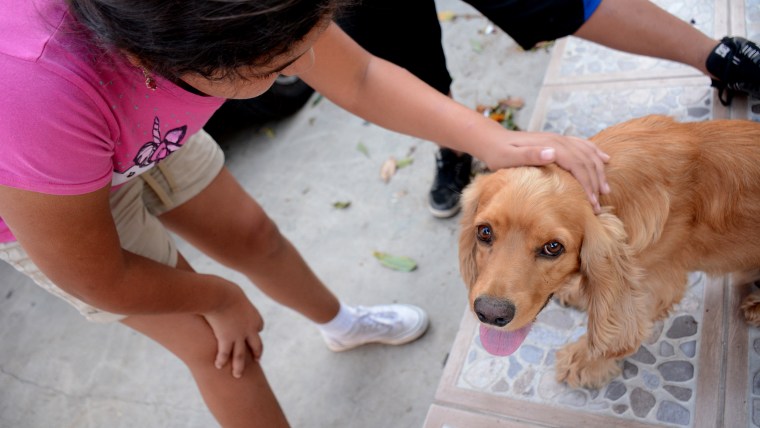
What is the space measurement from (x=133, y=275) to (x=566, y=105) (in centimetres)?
242

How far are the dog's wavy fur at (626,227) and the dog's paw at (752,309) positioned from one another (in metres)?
0.15

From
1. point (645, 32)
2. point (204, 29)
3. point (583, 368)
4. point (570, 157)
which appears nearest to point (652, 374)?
point (583, 368)

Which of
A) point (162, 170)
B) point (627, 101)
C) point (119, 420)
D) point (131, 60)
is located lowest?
point (119, 420)

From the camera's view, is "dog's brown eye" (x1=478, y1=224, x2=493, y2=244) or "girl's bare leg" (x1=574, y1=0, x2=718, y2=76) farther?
"girl's bare leg" (x1=574, y1=0, x2=718, y2=76)

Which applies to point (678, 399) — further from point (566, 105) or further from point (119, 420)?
point (119, 420)

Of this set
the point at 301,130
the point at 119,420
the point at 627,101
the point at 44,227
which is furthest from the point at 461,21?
the point at 44,227

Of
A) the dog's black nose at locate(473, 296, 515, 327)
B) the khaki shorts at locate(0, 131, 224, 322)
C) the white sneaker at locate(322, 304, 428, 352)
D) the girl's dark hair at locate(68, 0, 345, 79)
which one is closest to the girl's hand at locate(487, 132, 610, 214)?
the dog's black nose at locate(473, 296, 515, 327)

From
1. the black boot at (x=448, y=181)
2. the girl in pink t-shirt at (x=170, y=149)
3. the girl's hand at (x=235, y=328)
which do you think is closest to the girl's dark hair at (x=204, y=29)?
the girl in pink t-shirt at (x=170, y=149)

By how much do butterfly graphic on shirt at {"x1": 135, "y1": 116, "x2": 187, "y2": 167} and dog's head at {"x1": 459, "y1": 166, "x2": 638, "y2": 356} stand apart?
0.88 metres

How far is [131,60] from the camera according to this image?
1.27m

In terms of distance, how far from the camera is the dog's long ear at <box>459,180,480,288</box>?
1.89 metres

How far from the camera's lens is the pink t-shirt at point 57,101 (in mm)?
1215

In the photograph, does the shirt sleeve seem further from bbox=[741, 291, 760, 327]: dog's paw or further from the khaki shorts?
bbox=[741, 291, 760, 327]: dog's paw

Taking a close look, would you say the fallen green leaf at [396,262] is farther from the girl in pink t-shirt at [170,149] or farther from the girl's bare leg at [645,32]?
the girl's bare leg at [645,32]
